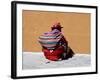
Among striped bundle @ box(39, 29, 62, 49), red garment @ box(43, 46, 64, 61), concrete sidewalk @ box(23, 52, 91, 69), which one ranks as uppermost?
striped bundle @ box(39, 29, 62, 49)

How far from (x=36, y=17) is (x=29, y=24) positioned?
71 millimetres

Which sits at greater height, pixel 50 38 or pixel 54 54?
pixel 50 38

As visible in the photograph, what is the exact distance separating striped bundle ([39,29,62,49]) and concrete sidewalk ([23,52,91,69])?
0.28 ft

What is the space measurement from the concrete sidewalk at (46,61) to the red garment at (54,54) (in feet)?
0.09

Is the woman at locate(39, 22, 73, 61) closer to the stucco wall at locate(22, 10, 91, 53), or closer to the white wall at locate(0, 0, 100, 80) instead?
the stucco wall at locate(22, 10, 91, 53)

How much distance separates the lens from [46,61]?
1632mm

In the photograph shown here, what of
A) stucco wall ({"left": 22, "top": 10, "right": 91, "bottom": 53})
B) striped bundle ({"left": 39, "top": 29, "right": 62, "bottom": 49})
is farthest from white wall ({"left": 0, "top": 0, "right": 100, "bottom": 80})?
striped bundle ({"left": 39, "top": 29, "right": 62, "bottom": 49})

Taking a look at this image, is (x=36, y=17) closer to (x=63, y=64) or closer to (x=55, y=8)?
(x=55, y=8)

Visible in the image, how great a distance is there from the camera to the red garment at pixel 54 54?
64.6 inches

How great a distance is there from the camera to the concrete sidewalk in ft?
5.18

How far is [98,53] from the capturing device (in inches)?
71.5

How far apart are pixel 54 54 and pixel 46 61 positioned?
0.08 m
